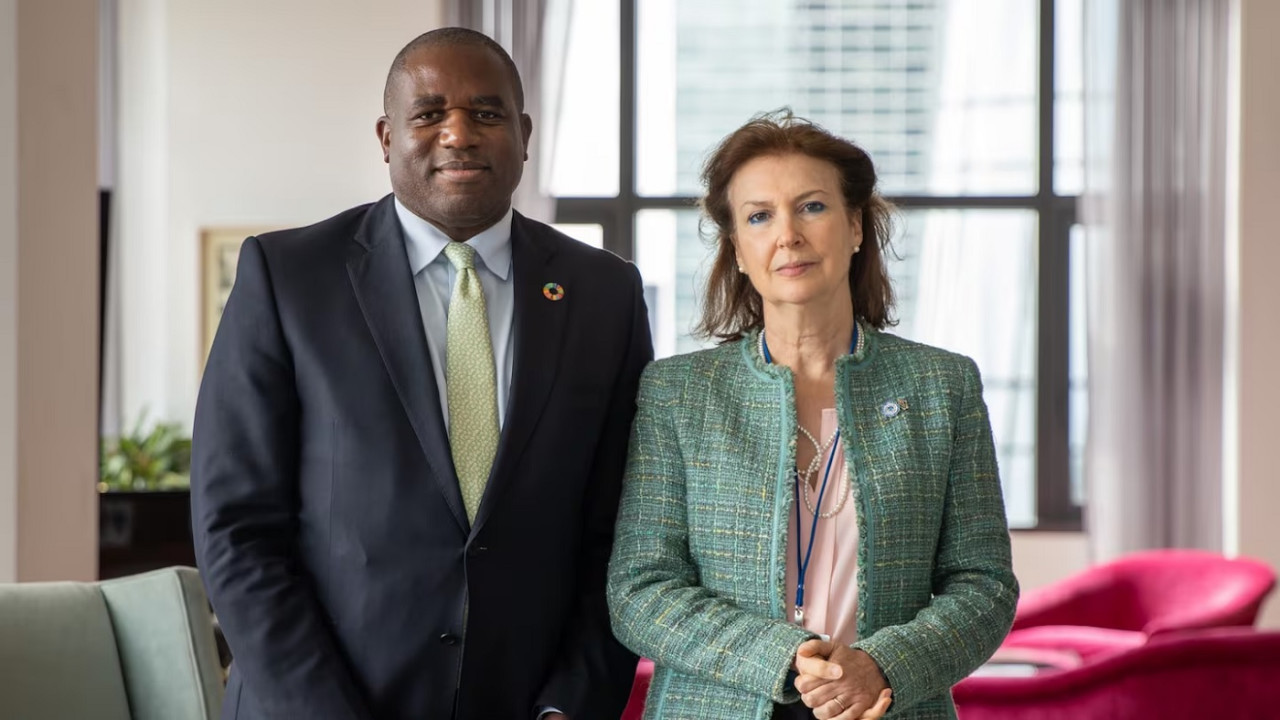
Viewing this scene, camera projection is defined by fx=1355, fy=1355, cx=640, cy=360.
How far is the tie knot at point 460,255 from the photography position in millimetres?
1949

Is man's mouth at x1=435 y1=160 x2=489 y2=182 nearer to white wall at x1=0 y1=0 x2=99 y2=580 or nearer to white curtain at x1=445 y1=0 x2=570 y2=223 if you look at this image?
white wall at x1=0 y1=0 x2=99 y2=580

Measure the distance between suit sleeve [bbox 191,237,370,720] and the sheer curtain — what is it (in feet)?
18.7

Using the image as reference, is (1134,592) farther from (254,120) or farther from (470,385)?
(254,120)

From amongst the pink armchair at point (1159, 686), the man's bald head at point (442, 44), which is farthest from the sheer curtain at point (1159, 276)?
the man's bald head at point (442, 44)

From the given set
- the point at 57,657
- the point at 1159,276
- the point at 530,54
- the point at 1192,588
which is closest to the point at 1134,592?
the point at 1192,588

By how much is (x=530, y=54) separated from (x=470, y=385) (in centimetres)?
522

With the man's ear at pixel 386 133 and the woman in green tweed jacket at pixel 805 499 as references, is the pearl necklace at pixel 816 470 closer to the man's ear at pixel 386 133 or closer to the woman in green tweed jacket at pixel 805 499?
the woman in green tweed jacket at pixel 805 499

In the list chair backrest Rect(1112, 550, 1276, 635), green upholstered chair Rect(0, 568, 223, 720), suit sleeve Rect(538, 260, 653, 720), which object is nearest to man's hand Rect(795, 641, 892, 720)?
suit sleeve Rect(538, 260, 653, 720)

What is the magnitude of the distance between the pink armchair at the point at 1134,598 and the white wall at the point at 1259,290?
3.51 ft

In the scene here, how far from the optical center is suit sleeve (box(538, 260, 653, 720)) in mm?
1947

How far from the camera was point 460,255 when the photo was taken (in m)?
1.95

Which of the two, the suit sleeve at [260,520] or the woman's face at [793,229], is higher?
the woman's face at [793,229]

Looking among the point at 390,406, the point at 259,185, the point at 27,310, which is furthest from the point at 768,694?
the point at 259,185

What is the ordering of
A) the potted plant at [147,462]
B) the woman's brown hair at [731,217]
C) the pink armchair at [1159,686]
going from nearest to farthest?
the woman's brown hair at [731,217] < the pink armchair at [1159,686] < the potted plant at [147,462]
